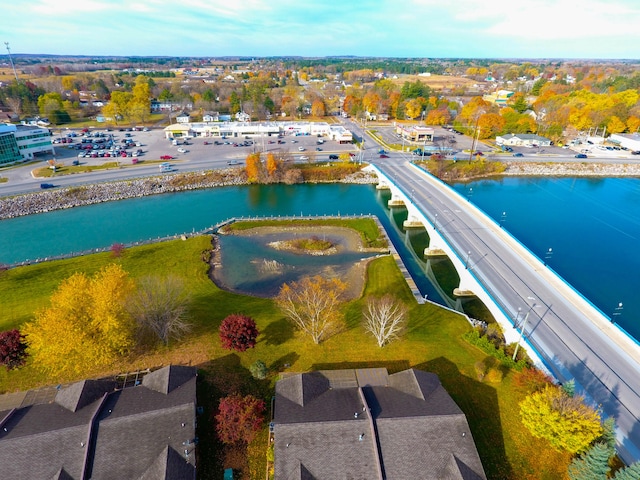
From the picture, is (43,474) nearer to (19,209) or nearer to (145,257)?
(145,257)

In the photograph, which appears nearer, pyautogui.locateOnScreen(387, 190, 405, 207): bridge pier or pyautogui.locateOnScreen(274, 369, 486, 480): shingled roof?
pyautogui.locateOnScreen(274, 369, 486, 480): shingled roof

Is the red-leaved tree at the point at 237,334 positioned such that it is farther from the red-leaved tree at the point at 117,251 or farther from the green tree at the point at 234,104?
the green tree at the point at 234,104

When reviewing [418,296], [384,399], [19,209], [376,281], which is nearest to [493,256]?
[418,296]

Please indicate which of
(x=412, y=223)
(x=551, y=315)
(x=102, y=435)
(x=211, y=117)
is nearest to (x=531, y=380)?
(x=551, y=315)

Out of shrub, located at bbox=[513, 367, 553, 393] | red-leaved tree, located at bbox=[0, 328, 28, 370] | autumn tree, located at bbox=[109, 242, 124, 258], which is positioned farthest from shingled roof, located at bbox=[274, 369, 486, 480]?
autumn tree, located at bbox=[109, 242, 124, 258]

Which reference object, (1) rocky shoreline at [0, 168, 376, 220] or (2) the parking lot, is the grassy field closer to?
(1) rocky shoreline at [0, 168, 376, 220]

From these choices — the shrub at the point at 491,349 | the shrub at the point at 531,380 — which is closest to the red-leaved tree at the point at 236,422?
the shrub at the point at 531,380

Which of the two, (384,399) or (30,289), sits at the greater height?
(384,399)

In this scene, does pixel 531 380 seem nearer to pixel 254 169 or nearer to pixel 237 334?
pixel 237 334
